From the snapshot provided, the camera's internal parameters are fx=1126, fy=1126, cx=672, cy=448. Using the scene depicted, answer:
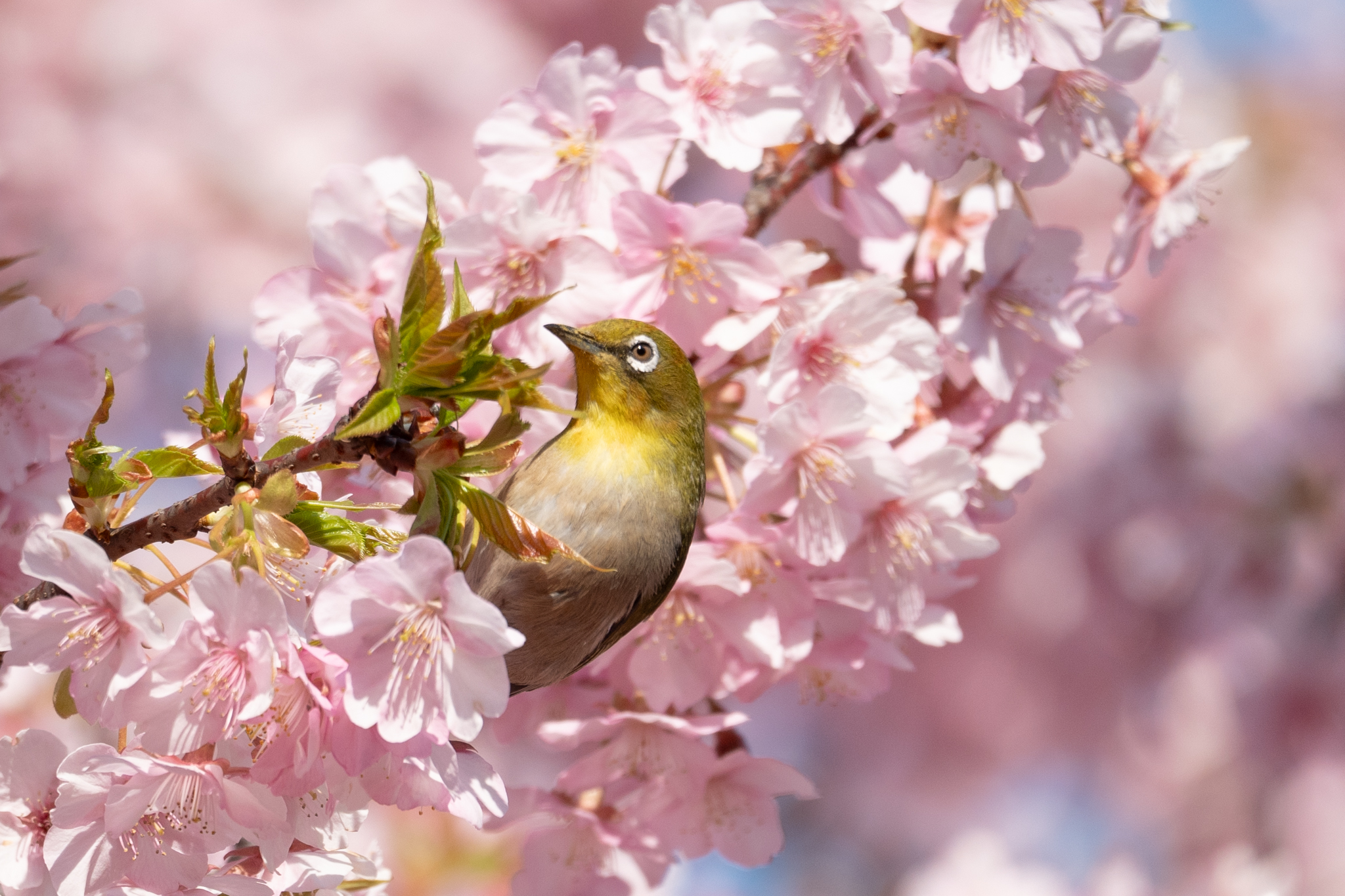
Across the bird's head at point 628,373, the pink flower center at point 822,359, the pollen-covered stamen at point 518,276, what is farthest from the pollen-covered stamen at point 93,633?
the pink flower center at point 822,359

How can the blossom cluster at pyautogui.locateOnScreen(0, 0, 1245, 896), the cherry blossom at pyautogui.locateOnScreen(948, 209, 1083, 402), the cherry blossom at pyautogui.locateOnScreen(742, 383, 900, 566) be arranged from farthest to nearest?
the cherry blossom at pyautogui.locateOnScreen(948, 209, 1083, 402), the cherry blossom at pyautogui.locateOnScreen(742, 383, 900, 566), the blossom cluster at pyautogui.locateOnScreen(0, 0, 1245, 896)

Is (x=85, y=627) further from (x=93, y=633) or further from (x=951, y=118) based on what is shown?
(x=951, y=118)

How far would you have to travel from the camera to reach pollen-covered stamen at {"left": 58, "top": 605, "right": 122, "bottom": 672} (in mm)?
1003

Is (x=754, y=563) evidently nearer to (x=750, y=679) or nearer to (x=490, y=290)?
(x=750, y=679)

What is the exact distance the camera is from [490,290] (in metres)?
1.47

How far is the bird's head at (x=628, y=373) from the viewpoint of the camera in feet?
3.98

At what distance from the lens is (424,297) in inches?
38.3

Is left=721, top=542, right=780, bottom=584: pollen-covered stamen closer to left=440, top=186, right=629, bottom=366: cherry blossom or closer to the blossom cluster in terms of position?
the blossom cluster

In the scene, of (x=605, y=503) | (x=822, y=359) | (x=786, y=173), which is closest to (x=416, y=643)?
(x=605, y=503)

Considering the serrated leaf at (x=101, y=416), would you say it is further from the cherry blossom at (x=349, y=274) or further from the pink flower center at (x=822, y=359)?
the pink flower center at (x=822, y=359)

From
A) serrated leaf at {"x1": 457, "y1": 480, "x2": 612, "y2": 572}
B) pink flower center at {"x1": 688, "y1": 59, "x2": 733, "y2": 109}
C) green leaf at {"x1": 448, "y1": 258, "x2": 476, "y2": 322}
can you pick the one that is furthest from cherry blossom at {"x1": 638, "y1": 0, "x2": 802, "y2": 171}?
serrated leaf at {"x1": 457, "y1": 480, "x2": 612, "y2": 572}

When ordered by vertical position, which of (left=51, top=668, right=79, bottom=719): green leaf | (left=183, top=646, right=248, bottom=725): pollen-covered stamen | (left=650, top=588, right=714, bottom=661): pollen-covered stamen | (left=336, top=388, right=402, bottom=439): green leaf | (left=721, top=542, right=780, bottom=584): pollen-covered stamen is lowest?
(left=650, top=588, right=714, bottom=661): pollen-covered stamen

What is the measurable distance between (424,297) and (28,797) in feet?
2.19

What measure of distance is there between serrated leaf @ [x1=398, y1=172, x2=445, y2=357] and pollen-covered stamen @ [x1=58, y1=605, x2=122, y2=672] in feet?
1.18
